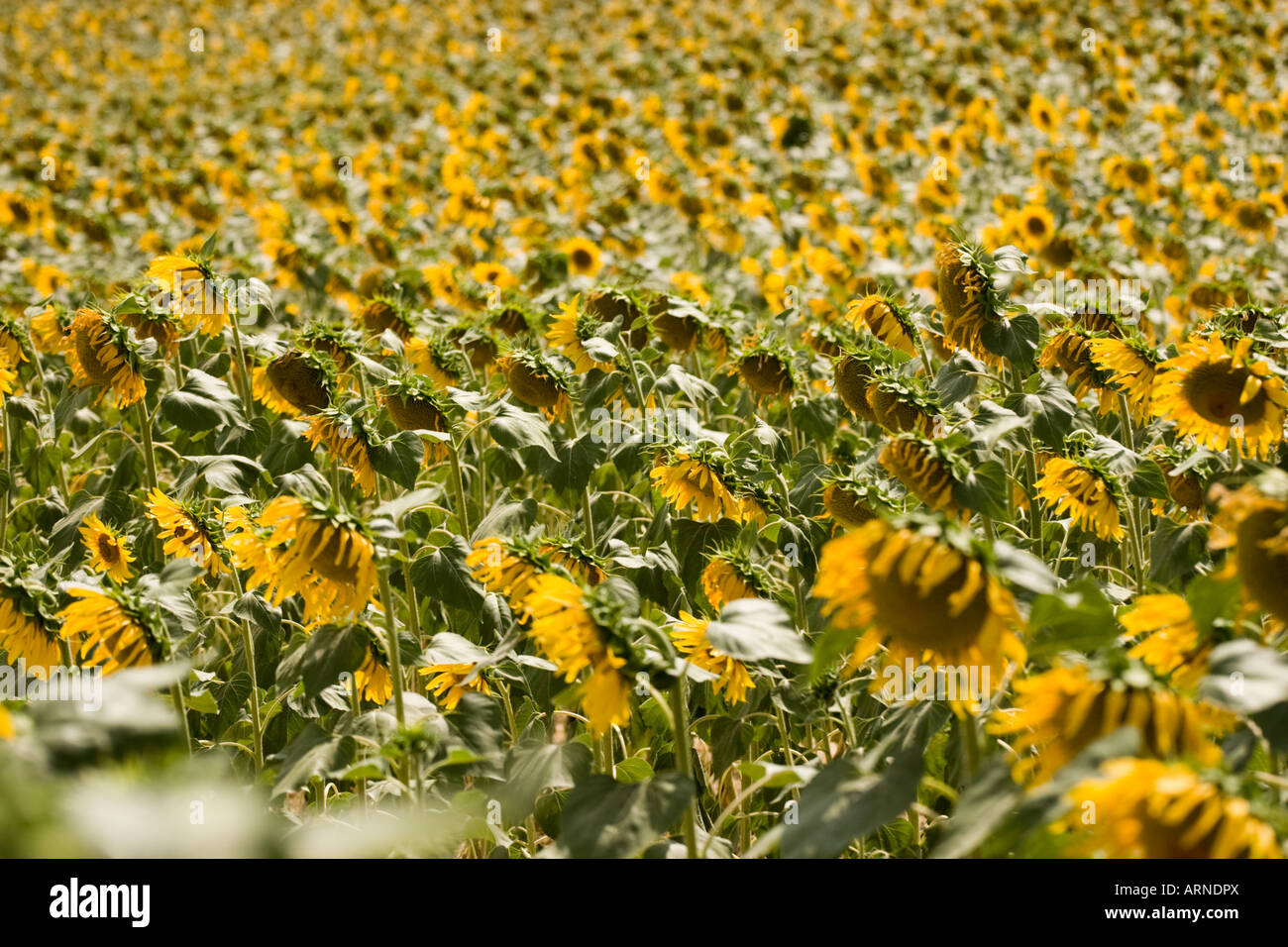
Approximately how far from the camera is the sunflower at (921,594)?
3.18 feet

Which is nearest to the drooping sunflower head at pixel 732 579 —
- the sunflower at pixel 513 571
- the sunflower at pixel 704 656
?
the sunflower at pixel 704 656

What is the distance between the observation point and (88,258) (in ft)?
18.6

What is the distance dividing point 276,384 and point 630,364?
25.8 inches

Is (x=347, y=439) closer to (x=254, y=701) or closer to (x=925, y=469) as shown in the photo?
(x=254, y=701)

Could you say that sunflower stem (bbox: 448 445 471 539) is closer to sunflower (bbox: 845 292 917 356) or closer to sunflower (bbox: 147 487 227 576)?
sunflower (bbox: 147 487 227 576)

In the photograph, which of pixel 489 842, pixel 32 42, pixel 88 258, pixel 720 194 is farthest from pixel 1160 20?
pixel 32 42

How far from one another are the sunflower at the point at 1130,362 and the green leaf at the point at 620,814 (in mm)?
1255

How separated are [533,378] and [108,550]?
81 cm

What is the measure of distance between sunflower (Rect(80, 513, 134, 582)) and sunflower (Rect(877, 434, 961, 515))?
1.36 m

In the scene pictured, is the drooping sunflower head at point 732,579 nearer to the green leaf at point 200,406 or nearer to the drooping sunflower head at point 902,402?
the drooping sunflower head at point 902,402

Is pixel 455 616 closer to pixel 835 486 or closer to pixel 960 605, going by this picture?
pixel 835 486

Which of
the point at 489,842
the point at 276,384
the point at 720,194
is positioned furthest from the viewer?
the point at 720,194
